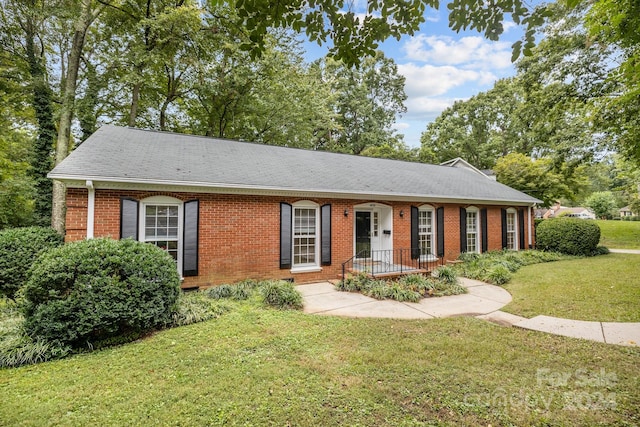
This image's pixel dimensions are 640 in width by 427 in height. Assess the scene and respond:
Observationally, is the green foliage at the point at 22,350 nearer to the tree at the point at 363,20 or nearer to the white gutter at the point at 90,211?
the white gutter at the point at 90,211

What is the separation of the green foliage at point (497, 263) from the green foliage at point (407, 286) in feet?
4.83

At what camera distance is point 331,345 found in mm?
4402

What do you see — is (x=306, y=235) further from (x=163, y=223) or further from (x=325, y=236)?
(x=163, y=223)

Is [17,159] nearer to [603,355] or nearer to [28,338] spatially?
[28,338]

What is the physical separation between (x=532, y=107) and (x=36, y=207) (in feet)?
71.8

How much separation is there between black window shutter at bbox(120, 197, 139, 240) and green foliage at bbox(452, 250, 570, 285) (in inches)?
389

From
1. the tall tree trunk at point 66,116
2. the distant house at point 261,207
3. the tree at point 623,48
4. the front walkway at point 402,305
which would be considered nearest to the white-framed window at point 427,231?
the distant house at point 261,207

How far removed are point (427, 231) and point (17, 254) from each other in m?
12.1

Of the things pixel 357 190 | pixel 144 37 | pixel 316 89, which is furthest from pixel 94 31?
pixel 357 190

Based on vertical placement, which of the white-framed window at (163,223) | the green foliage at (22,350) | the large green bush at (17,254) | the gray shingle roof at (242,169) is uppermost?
the gray shingle roof at (242,169)

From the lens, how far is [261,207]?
Answer: 838 cm

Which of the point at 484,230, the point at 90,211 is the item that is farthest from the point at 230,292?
the point at 484,230

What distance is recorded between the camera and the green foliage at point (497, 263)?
897cm

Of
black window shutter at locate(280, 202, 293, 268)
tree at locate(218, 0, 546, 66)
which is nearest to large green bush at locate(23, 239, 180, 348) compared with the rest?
black window shutter at locate(280, 202, 293, 268)
